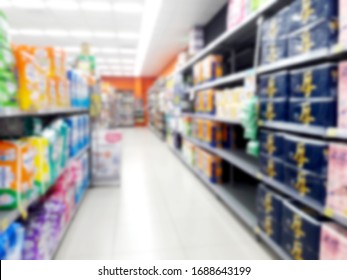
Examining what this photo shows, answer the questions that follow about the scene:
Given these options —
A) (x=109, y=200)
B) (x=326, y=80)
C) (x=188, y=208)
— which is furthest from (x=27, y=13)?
(x=326, y=80)

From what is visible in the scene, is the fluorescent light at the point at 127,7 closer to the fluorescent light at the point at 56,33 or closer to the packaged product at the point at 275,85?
the fluorescent light at the point at 56,33

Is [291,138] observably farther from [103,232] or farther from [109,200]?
[109,200]

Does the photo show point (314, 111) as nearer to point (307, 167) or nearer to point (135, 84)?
point (307, 167)

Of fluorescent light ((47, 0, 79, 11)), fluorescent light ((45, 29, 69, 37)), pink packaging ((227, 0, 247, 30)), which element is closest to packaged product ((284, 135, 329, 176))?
pink packaging ((227, 0, 247, 30))

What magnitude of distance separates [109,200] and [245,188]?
5.50ft

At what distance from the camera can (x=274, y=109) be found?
204 cm

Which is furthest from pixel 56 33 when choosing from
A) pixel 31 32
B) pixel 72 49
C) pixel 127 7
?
pixel 127 7

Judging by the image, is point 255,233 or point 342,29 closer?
point 342,29

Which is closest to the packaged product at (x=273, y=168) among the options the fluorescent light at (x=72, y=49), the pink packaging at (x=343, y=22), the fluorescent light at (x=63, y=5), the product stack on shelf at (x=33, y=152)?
the pink packaging at (x=343, y=22)

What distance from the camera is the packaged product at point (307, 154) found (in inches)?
61.6

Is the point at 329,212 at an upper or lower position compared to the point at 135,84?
lower

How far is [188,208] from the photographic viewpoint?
126 inches

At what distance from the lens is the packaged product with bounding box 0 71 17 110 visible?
50.9 inches

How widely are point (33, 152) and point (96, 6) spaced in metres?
5.14
